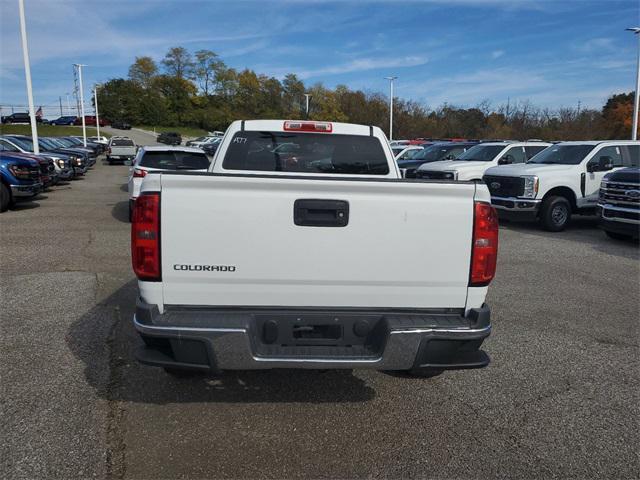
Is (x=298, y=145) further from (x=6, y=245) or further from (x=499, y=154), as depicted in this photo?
(x=499, y=154)

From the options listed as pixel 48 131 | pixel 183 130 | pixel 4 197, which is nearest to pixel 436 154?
pixel 4 197

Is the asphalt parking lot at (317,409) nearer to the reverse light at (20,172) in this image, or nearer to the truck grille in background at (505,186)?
the truck grille in background at (505,186)

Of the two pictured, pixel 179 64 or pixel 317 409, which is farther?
pixel 179 64

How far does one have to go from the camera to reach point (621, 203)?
10.1 meters

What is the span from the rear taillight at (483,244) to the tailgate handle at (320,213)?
0.79m

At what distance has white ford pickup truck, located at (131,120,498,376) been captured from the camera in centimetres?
308

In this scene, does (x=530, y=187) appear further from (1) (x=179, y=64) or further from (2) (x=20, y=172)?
(1) (x=179, y=64)

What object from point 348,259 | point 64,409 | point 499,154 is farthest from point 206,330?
point 499,154

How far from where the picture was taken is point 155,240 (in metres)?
3.10

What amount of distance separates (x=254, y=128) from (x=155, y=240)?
201 centimetres

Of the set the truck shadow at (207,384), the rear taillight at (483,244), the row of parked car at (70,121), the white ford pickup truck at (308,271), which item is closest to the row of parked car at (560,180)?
the truck shadow at (207,384)

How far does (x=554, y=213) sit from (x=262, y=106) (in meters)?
86.6

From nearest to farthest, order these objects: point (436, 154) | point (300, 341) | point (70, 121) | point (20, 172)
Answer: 1. point (300, 341)
2. point (20, 172)
3. point (436, 154)
4. point (70, 121)

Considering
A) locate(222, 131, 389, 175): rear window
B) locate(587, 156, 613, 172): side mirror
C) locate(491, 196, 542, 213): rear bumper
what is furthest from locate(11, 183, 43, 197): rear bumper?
locate(587, 156, 613, 172): side mirror
